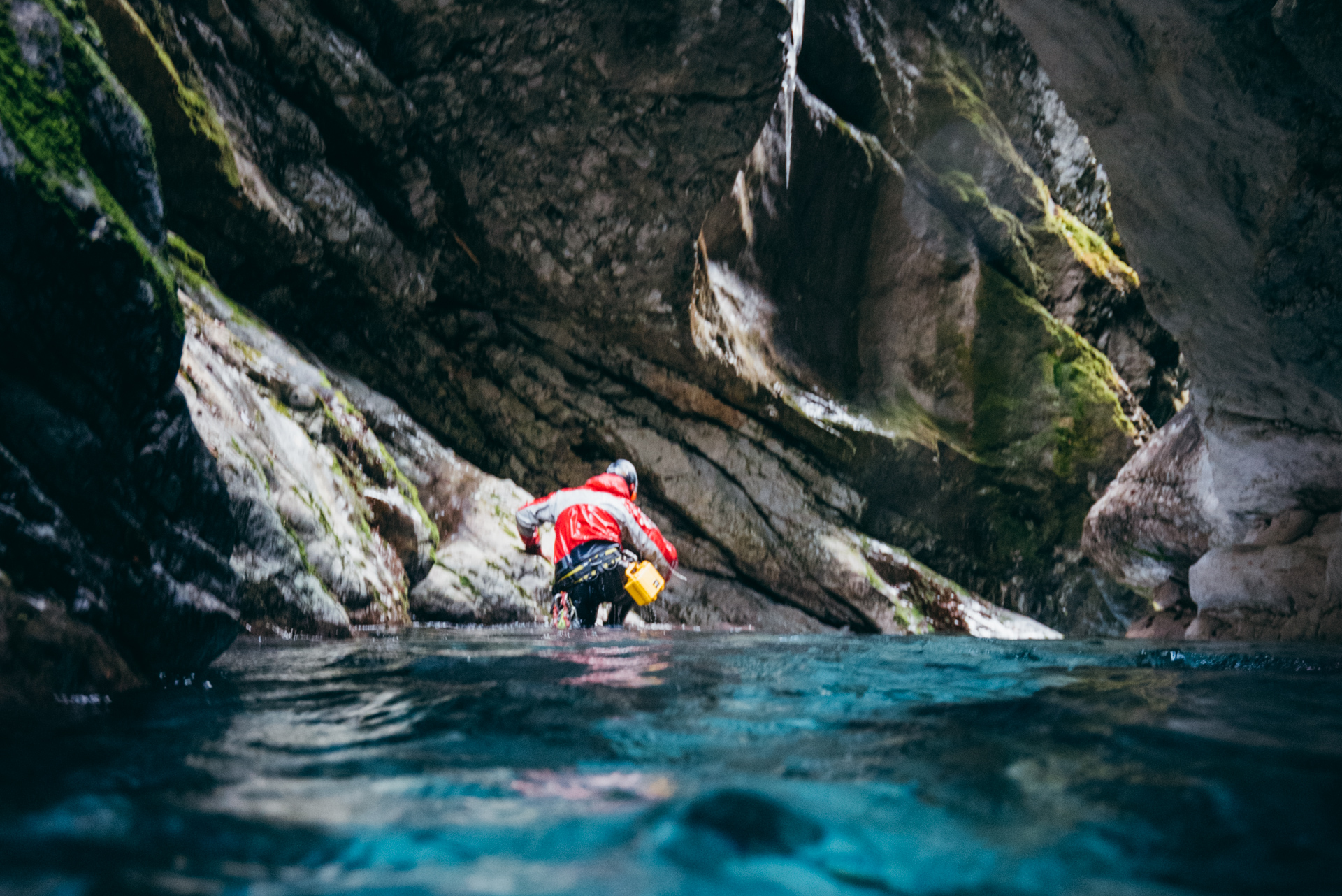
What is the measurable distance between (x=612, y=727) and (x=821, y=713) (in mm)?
776

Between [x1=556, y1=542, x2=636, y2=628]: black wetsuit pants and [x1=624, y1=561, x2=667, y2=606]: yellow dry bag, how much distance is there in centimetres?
A: 14

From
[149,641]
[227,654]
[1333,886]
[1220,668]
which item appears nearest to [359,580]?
[227,654]

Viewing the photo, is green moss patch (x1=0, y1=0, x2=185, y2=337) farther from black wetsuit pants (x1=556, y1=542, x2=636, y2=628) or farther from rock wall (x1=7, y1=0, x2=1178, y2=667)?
black wetsuit pants (x1=556, y1=542, x2=636, y2=628)

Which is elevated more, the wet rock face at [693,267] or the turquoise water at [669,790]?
the wet rock face at [693,267]

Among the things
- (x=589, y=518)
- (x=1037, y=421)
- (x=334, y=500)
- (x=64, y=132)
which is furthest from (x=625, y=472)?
(x=1037, y=421)

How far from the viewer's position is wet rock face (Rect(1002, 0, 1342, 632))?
434 centimetres

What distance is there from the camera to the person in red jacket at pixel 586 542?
27.6ft

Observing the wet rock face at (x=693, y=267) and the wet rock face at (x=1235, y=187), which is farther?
the wet rock face at (x=693, y=267)

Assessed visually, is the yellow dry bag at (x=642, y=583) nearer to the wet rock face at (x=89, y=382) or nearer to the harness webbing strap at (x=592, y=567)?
the harness webbing strap at (x=592, y=567)

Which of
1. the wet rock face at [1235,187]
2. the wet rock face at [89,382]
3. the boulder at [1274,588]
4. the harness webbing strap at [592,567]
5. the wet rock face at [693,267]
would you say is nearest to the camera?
the wet rock face at [89,382]

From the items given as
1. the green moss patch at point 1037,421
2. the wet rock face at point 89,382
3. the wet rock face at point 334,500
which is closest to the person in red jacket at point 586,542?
the wet rock face at point 334,500

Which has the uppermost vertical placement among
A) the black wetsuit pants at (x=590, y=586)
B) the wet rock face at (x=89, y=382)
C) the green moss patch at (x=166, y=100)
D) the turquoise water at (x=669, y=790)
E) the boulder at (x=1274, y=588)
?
the green moss patch at (x=166, y=100)

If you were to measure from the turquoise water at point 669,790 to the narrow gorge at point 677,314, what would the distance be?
0.87 metres

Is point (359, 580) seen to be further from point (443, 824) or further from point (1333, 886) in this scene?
point (1333, 886)
